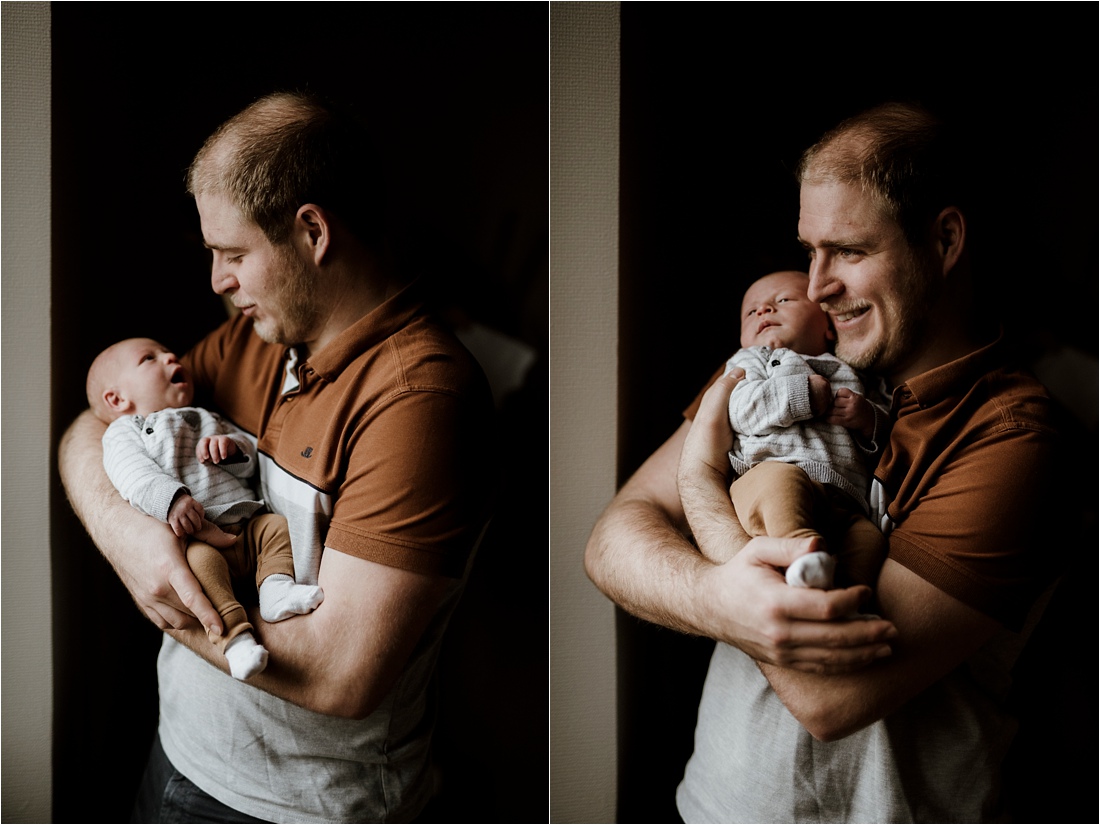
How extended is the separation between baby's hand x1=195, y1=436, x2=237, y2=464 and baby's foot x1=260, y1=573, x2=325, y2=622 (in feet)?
0.85

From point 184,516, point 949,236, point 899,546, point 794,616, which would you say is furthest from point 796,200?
point 184,516

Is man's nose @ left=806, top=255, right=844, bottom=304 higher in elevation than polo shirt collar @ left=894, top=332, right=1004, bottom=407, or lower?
higher

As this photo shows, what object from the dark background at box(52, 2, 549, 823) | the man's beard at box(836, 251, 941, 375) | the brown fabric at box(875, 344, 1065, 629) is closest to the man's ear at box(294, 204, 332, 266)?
the dark background at box(52, 2, 549, 823)

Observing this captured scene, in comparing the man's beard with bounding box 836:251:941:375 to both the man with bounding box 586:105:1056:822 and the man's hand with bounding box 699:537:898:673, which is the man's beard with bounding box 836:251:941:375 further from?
the man's hand with bounding box 699:537:898:673

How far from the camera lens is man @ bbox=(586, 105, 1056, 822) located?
1.47 meters

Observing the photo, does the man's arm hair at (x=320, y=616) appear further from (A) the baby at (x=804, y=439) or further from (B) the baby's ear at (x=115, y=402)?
(A) the baby at (x=804, y=439)

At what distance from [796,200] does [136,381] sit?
4.64ft

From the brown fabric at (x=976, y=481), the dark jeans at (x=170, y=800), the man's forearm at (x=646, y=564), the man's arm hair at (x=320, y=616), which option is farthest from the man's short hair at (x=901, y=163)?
the dark jeans at (x=170, y=800)

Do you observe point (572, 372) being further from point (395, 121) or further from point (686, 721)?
point (686, 721)

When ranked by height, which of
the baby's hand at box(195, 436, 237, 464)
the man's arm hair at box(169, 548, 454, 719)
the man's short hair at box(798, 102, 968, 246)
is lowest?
the man's arm hair at box(169, 548, 454, 719)

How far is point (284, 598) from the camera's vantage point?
1603mm

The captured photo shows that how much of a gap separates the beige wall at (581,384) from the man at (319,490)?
219 millimetres

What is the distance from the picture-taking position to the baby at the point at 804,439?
57.5 inches

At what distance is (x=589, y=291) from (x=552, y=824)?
3.93 feet
